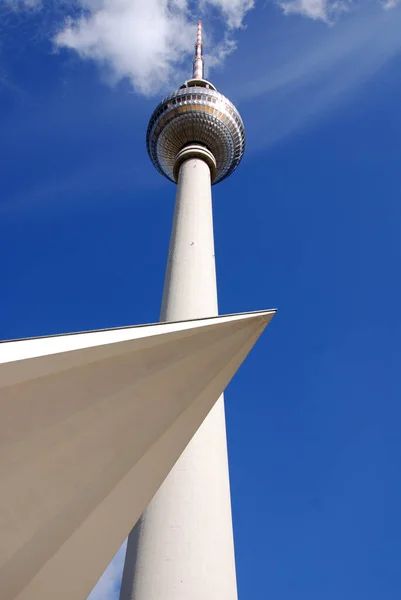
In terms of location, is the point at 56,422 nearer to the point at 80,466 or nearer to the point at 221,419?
the point at 80,466

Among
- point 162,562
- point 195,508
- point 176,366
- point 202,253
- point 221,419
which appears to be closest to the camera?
point 176,366

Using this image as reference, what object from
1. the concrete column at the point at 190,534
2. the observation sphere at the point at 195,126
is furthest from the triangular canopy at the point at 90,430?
the observation sphere at the point at 195,126

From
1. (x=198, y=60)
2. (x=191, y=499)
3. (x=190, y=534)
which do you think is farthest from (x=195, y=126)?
(x=190, y=534)

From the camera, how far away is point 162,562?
40.0 feet

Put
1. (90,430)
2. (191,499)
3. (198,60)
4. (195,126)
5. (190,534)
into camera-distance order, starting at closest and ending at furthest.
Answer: (90,430) < (190,534) < (191,499) < (195,126) < (198,60)

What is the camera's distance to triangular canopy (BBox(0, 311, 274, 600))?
545cm

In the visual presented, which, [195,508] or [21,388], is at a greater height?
[195,508]

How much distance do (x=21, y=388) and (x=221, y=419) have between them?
11174 millimetres

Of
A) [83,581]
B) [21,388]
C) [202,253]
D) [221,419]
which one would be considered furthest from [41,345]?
[202,253]

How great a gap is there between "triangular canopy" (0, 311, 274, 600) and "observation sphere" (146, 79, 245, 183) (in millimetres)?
24946

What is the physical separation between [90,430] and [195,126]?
86.1 ft

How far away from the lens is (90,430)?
6086mm

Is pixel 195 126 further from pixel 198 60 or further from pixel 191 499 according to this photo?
pixel 191 499

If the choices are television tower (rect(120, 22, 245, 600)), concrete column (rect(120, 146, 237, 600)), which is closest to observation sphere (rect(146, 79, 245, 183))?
television tower (rect(120, 22, 245, 600))
